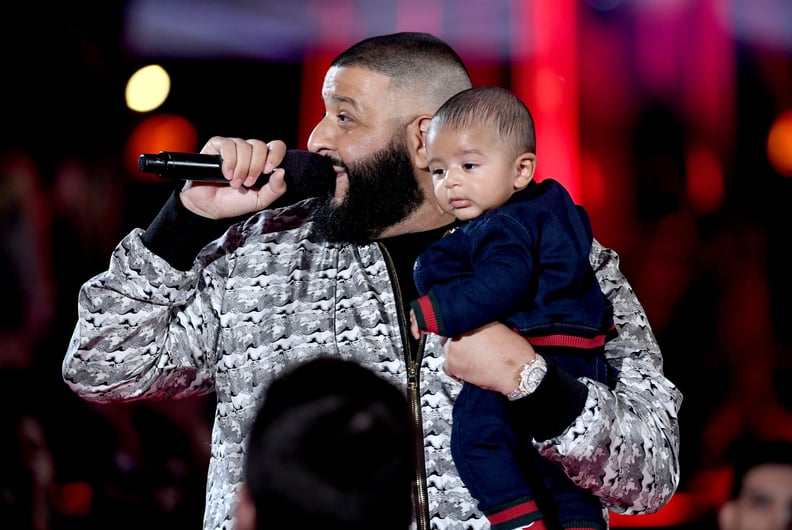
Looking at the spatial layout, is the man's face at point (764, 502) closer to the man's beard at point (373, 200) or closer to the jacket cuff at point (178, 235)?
the man's beard at point (373, 200)

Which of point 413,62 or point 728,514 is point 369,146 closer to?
point 413,62

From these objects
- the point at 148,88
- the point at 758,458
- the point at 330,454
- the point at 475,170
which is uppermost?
the point at 148,88

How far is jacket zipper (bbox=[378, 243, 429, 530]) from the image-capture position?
1771 millimetres

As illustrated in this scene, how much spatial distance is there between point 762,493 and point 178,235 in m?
1.90

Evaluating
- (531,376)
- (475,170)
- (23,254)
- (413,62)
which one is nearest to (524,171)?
(475,170)

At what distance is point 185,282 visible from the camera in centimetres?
192

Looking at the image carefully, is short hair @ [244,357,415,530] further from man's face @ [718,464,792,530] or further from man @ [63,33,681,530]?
man's face @ [718,464,792,530]

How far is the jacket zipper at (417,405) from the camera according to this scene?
1.77m

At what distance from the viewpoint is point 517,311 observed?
5.48ft

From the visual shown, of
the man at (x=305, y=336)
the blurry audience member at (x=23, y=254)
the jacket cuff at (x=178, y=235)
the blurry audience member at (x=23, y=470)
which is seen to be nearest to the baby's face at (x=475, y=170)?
the man at (x=305, y=336)

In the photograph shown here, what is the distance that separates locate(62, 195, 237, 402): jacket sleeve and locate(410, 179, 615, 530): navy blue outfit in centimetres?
49

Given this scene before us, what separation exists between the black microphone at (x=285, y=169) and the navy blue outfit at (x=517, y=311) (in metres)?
0.40

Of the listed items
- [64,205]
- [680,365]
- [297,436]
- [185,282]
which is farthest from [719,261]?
[297,436]

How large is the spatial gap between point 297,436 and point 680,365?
3.64m
